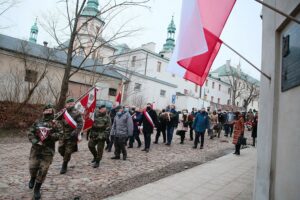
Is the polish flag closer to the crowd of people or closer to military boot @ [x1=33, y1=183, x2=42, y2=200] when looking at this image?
the crowd of people

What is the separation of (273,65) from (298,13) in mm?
1121

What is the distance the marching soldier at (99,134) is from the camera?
8.77 m

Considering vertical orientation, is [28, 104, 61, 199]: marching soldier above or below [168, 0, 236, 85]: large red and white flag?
below

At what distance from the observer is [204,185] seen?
7.23 m

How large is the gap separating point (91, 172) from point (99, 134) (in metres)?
1.20

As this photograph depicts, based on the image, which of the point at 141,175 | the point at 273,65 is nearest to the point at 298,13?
the point at 273,65

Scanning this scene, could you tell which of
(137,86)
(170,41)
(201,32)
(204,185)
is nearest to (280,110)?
(201,32)

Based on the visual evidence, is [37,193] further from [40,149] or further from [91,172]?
[91,172]

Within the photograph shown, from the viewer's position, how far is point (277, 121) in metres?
4.59

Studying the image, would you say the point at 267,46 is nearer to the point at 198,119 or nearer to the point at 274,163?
the point at 274,163

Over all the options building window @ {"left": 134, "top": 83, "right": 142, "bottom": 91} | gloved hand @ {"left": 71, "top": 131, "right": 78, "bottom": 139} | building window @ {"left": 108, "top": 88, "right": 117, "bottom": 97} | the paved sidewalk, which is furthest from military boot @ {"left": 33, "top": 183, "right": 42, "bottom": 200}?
building window @ {"left": 134, "top": 83, "right": 142, "bottom": 91}

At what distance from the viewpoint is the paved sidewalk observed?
6.29 meters

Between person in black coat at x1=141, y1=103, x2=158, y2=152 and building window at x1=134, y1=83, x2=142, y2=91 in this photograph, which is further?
building window at x1=134, y1=83, x2=142, y2=91

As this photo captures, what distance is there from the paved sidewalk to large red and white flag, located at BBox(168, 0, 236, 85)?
315cm
